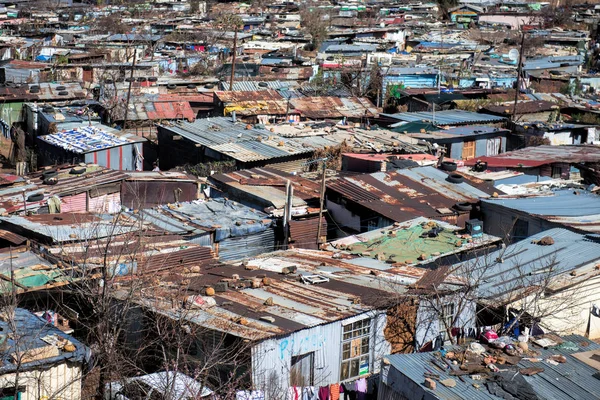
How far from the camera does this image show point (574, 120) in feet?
95.1

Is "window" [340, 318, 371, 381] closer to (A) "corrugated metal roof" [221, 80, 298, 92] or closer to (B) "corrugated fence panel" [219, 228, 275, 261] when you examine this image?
(B) "corrugated fence panel" [219, 228, 275, 261]

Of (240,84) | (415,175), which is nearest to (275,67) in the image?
(240,84)

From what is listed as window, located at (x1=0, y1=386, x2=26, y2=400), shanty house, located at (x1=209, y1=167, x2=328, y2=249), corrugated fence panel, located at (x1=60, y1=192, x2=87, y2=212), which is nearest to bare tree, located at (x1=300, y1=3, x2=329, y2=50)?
shanty house, located at (x1=209, y1=167, x2=328, y2=249)

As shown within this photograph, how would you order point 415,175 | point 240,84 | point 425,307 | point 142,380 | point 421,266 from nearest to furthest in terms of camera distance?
point 142,380, point 425,307, point 421,266, point 415,175, point 240,84

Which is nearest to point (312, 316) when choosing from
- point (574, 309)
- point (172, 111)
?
point (574, 309)

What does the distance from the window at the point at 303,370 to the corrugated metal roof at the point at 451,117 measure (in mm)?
15745

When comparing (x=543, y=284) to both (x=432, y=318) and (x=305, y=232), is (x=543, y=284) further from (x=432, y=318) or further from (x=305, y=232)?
(x=305, y=232)

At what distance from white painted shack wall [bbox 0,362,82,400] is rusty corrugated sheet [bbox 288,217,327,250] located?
668 cm

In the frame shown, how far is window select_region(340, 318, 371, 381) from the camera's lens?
1180cm

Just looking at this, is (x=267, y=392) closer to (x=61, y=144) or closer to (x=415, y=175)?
(x=415, y=175)

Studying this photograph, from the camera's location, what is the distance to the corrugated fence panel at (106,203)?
1834 centimetres

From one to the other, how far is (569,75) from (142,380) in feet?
103

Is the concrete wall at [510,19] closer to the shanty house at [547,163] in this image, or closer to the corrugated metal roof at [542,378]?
the shanty house at [547,163]

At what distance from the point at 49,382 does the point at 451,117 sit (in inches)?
742
